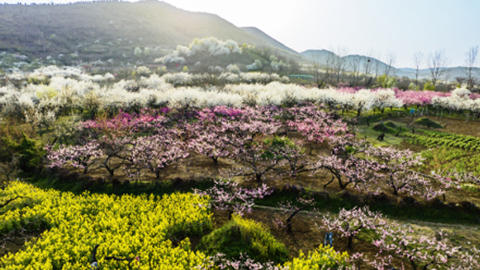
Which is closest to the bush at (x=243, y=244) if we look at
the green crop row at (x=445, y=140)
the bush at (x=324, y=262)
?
the bush at (x=324, y=262)

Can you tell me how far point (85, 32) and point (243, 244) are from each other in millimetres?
171701

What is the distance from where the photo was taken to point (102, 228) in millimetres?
10297

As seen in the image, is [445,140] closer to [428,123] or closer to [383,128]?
[383,128]

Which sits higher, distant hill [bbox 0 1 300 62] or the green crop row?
distant hill [bbox 0 1 300 62]

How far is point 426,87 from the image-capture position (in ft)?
199

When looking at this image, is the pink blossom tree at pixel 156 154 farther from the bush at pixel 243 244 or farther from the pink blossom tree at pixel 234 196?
the bush at pixel 243 244

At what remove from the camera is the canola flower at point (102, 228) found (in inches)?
324

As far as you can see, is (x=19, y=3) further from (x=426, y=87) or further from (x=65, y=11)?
(x=426, y=87)

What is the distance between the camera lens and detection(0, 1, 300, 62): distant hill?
4166 inches

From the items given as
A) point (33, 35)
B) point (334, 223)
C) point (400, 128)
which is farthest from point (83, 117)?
point (33, 35)

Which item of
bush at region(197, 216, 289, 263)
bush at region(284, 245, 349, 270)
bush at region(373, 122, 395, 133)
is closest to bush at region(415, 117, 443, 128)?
bush at region(373, 122, 395, 133)

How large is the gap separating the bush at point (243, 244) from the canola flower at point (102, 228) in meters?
0.92

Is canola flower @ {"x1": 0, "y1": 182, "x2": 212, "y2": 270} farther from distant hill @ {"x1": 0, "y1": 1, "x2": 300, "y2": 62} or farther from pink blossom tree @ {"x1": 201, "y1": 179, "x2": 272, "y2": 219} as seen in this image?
distant hill @ {"x1": 0, "y1": 1, "x2": 300, "y2": 62}

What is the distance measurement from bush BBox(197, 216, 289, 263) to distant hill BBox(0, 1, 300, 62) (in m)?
113
